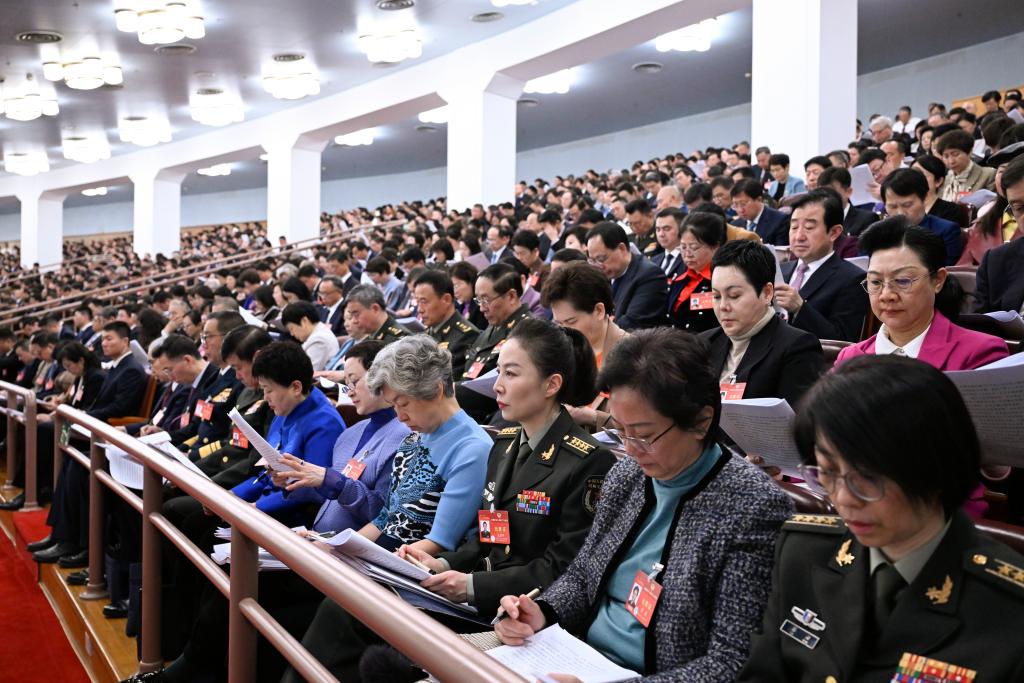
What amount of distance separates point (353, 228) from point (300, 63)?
3.07m

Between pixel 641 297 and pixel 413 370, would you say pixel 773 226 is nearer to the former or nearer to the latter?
pixel 641 297

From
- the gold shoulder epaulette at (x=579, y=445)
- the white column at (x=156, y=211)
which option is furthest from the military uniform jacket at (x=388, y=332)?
the white column at (x=156, y=211)

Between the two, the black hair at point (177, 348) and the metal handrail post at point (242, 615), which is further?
the black hair at point (177, 348)

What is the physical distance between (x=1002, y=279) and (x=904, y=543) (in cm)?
214

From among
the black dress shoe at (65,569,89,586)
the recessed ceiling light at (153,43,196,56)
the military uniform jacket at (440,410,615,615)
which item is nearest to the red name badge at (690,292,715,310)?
the military uniform jacket at (440,410,615,615)

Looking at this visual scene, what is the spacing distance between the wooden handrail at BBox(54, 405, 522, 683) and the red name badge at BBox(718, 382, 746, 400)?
122 centimetres

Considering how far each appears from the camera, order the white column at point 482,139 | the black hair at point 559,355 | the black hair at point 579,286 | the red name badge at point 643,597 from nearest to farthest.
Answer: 1. the red name badge at point 643,597
2. the black hair at point 559,355
3. the black hair at point 579,286
4. the white column at point 482,139

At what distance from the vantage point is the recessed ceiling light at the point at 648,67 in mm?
13203

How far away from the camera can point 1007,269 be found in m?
2.80

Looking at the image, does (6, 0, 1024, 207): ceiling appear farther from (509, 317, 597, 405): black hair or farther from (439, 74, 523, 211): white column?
(509, 317, 597, 405): black hair

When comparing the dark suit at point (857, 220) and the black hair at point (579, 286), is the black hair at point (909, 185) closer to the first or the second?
the dark suit at point (857, 220)

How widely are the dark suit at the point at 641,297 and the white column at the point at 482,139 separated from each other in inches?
307

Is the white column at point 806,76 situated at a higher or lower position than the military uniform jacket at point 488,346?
higher

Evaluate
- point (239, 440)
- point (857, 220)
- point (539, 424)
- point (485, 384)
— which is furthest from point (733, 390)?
point (857, 220)
